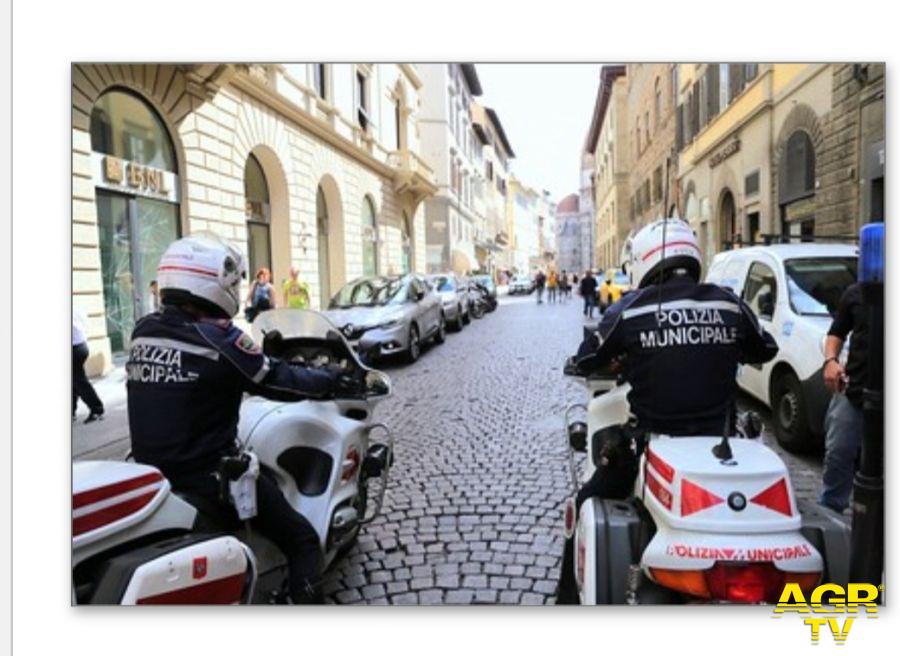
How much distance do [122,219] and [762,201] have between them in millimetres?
6303

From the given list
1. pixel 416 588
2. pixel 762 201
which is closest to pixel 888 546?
pixel 416 588

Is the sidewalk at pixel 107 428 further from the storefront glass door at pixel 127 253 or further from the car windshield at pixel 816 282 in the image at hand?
the car windshield at pixel 816 282

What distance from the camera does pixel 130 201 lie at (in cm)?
469

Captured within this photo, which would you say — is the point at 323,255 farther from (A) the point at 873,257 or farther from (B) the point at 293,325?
(A) the point at 873,257

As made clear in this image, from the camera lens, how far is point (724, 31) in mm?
2902

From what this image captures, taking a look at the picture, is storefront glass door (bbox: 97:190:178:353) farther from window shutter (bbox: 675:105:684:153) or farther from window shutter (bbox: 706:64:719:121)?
window shutter (bbox: 675:105:684:153)

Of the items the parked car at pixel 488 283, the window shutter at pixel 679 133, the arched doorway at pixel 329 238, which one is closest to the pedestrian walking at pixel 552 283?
the parked car at pixel 488 283

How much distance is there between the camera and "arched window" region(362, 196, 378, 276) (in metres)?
7.88

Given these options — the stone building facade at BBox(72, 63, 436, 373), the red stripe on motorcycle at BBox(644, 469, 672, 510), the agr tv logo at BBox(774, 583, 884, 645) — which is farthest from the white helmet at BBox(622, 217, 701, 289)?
the stone building facade at BBox(72, 63, 436, 373)

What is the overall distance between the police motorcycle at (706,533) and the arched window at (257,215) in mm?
4268

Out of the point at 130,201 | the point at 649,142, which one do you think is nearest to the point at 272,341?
the point at 130,201

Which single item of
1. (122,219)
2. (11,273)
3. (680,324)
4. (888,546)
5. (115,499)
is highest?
(122,219)

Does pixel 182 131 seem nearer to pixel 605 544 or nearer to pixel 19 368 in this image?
pixel 19 368

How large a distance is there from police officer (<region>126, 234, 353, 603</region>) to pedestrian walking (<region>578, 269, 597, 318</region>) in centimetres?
1499
